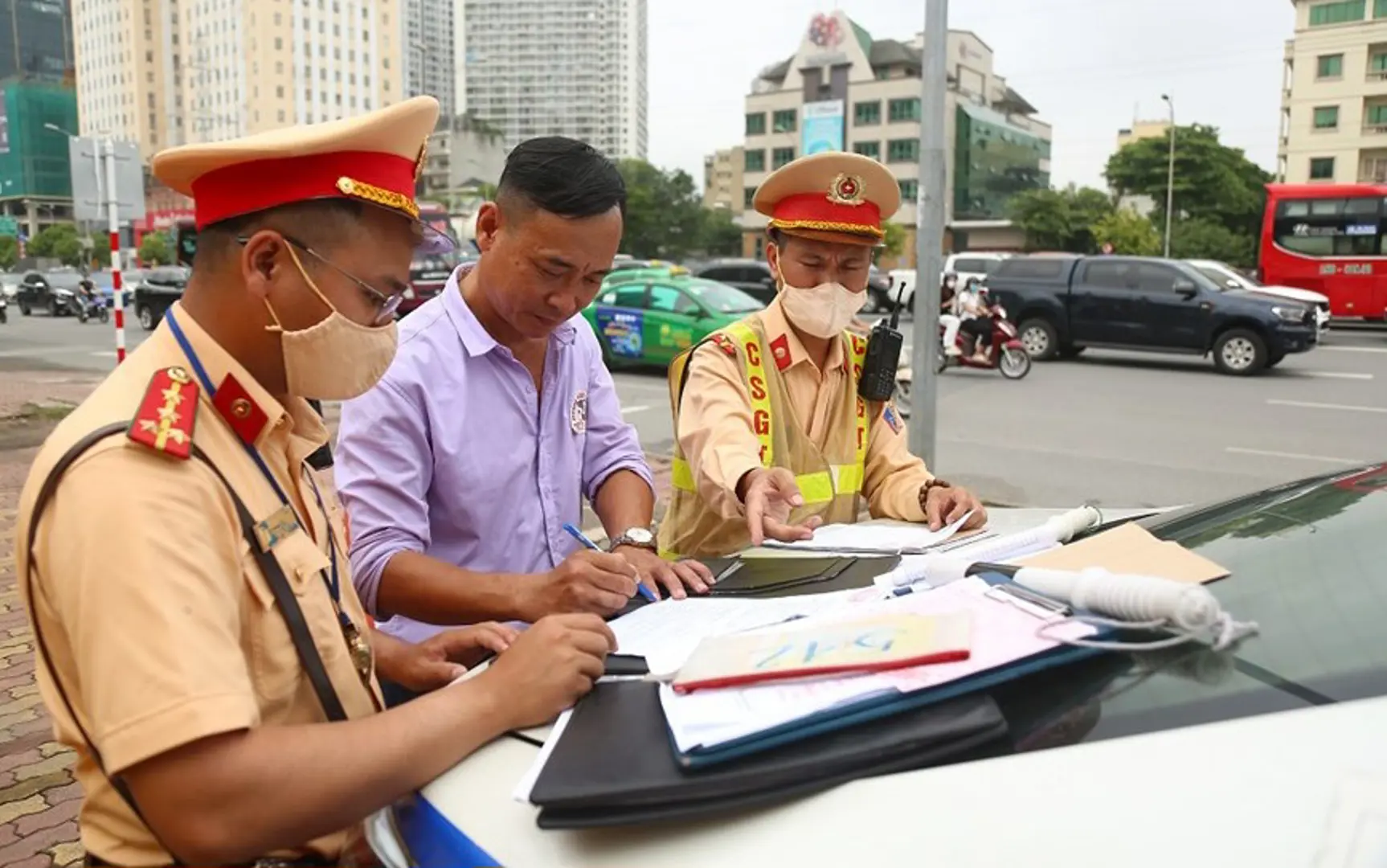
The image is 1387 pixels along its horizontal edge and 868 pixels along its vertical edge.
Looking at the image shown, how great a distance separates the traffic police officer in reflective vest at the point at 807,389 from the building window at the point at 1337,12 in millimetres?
52921

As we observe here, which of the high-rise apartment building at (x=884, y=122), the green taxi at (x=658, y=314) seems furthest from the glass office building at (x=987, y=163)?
the green taxi at (x=658, y=314)

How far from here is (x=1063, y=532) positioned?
1849mm

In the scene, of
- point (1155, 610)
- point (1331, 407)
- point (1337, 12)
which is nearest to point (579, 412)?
point (1155, 610)

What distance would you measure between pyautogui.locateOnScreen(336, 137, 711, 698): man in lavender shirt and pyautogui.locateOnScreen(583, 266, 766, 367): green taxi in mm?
10529

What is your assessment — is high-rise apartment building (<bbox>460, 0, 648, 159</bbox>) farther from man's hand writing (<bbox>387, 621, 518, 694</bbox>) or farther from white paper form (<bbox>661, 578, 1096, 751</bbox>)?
white paper form (<bbox>661, 578, 1096, 751</bbox>)

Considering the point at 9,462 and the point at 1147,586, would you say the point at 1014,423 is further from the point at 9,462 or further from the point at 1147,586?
the point at 1147,586

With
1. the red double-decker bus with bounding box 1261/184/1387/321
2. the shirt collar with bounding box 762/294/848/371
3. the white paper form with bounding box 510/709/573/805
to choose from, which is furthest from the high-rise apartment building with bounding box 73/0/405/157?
the white paper form with bounding box 510/709/573/805

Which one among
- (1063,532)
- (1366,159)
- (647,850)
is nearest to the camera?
(647,850)

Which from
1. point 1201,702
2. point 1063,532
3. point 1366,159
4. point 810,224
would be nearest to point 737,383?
point 810,224

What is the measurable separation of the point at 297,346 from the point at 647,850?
769 millimetres

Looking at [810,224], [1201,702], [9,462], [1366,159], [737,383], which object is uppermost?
[1366,159]

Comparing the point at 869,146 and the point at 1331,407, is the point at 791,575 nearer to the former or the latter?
the point at 1331,407

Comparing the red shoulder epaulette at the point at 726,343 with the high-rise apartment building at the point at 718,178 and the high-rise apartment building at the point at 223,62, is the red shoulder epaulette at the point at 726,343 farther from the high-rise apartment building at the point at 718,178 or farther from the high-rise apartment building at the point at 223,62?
the high-rise apartment building at the point at 718,178

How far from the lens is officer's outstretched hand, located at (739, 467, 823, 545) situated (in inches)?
83.6
